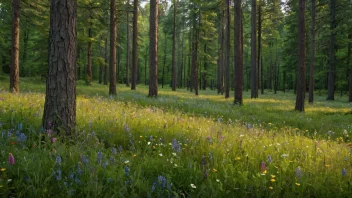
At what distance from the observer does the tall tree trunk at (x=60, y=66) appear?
420 centimetres

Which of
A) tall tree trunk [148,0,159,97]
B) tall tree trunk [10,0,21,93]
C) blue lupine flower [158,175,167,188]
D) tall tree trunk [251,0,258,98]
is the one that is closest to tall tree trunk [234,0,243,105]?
tall tree trunk [148,0,159,97]

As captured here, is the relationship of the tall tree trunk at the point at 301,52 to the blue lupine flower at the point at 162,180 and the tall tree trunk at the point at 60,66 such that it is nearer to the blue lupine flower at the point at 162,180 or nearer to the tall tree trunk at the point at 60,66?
the tall tree trunk at the point at 60,66

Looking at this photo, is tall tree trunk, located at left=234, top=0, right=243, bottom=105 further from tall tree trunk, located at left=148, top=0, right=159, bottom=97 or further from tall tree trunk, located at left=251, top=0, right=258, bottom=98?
tall tree trunk, located at left=251, top=0, right=258, bottom=98

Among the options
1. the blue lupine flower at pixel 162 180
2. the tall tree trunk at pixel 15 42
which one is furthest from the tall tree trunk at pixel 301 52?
the tall tree trunk at pixel 15 42

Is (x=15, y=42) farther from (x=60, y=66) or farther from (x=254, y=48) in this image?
(x=254, y=48)

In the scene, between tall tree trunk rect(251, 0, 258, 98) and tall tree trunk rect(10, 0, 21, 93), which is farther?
tall tree trunk rect(251, 0, 258, 98)

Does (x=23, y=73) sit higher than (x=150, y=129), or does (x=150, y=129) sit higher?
(x=23, y=73)

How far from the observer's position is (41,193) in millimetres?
2580

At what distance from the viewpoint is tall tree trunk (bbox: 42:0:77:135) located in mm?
4199

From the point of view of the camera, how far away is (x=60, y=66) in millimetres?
4242

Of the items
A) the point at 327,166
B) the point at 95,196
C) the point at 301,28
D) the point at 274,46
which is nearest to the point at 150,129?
the point at 95,196

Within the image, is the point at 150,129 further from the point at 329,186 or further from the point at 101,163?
the point at 329,186

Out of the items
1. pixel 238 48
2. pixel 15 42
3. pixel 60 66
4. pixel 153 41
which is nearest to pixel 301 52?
pixel 238 48

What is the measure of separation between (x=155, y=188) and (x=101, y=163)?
0.84 meters
